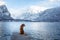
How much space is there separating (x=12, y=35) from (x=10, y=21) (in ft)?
1.38

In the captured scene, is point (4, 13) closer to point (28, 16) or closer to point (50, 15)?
point (28, 16)

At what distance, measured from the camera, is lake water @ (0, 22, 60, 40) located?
5.08m

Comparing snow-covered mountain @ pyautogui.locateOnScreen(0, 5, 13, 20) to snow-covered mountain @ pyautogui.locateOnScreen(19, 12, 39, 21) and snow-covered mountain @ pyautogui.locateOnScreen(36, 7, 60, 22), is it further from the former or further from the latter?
snow-covered mountain @ pyautogui.locateOnScreen(36, 7, 60, 22)

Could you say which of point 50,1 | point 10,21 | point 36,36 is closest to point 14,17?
point 10,21

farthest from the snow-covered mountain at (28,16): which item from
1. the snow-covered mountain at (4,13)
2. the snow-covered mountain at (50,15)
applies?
the snow-covered mountain at (4,13)

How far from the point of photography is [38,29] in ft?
17.0

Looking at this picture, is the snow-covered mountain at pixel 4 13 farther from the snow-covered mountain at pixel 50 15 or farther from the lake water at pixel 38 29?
the snow-covered mountain at pixel 50 15

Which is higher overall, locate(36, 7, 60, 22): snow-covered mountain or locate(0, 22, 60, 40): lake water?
locate(36, 7, 60, 22): snow-covered mountain

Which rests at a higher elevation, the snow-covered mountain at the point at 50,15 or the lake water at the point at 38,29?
the snow-covered mountain at the point at 50,15

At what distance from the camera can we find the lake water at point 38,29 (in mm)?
5078

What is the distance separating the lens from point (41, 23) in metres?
5.10

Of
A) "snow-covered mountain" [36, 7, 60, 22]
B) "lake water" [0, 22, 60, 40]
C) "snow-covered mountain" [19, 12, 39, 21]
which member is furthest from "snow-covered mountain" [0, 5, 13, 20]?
"snow-covered mountain" [36, 7, 60, 22]

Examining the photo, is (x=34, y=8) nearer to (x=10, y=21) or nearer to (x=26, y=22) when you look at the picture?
(x=26, y=22)

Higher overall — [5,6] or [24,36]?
[5,6]
